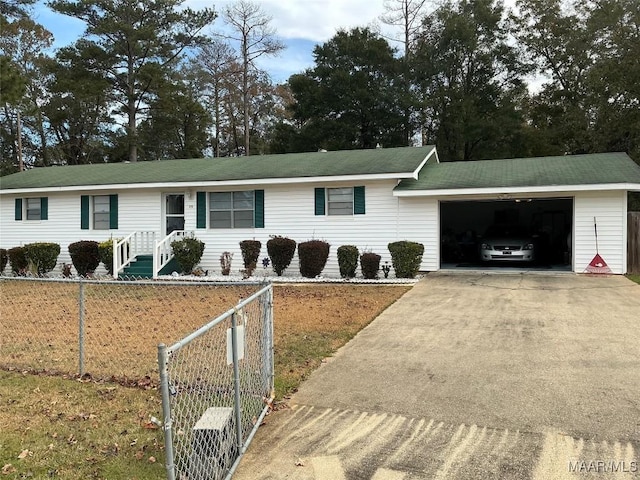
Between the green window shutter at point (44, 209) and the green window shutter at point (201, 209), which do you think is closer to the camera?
the green window shutter at point (201, 209)

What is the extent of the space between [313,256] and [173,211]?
5.36m

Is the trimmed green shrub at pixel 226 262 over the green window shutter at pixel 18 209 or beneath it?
beneath

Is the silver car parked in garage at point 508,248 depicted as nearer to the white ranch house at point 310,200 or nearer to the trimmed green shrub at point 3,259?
the white ranch house at point 310,200

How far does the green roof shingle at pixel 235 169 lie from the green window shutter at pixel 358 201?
1.82 feet

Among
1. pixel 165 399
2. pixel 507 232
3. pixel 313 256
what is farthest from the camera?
pixel 507 232

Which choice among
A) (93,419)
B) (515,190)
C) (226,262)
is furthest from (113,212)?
(93,419)

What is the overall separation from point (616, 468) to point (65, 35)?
3608 centimetres

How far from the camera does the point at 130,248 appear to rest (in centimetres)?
1559

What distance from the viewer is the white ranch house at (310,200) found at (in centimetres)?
1323

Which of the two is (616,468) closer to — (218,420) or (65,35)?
(218,420)

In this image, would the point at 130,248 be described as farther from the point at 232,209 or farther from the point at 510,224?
the point at 510,224

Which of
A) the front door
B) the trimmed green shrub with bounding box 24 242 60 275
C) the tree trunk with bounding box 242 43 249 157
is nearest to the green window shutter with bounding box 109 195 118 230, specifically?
the front door

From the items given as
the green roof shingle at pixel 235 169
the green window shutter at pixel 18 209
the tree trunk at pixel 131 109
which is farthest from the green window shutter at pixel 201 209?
the tree trunk at pixel 131 109

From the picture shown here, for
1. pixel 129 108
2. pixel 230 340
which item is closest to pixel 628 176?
pixel 230 340
